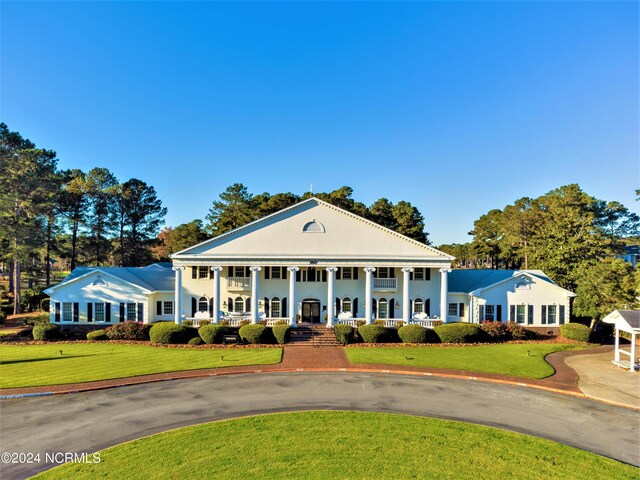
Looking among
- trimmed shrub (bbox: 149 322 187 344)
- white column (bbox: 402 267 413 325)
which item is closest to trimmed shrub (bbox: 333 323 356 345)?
white column (bbox: 402 267 413 325)

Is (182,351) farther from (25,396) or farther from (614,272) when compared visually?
(614,272)

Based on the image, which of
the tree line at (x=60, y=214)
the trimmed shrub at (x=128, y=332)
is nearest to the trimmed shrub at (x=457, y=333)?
the trimmed shrub at (x=128, y=332)

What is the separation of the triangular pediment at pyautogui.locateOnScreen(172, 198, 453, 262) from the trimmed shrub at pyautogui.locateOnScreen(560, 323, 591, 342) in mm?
12077

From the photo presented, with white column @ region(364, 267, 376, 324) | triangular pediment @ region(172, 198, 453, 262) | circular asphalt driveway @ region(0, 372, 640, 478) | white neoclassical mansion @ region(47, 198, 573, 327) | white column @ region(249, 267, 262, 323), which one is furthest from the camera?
triangular pediment @ region(172, 198, 453, 262)

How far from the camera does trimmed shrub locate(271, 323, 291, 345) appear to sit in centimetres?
2717

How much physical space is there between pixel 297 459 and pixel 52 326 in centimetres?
2962

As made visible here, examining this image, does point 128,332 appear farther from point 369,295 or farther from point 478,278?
point 478,278

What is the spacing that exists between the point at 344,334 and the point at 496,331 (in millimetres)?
A: 13509

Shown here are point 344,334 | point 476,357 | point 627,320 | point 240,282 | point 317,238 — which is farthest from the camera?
point 240,282

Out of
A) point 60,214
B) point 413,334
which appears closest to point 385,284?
point 413,334

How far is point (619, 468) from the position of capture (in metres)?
10.4

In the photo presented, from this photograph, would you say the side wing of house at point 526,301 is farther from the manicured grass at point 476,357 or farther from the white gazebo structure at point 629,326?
the white gazebo structure at point 629,326

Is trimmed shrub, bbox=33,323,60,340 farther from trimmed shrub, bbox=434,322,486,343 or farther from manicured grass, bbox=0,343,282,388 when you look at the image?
trimmed shrub, bbox=434,322,486,343

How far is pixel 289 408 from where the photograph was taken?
1476 cm
